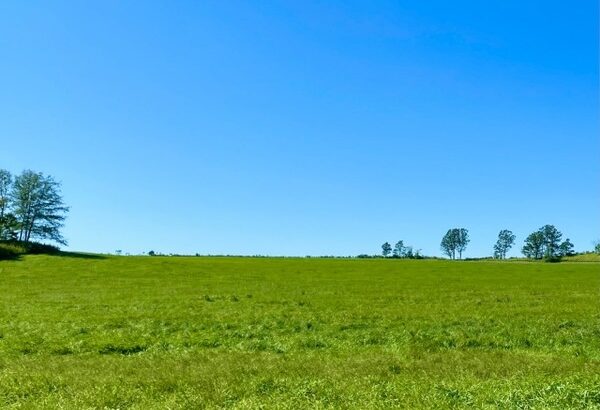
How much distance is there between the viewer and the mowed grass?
1342 cm

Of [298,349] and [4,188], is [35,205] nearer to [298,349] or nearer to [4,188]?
[4,188]

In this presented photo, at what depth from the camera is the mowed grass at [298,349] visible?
1342cm

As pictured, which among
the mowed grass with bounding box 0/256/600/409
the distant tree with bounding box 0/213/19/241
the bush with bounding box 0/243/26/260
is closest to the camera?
the mowed grass with bounding box 0/256/600/409

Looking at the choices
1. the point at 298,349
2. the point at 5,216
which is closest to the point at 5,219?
the point at 5,216

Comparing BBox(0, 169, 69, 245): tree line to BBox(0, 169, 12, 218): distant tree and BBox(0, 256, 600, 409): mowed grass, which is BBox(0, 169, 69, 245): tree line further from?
BBox(0, 256, 600, 409): mowed grass

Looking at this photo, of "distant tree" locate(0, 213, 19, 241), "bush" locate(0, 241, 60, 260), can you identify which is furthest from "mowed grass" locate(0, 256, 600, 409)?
"distant tree" locate(0, 213, 19, 241)

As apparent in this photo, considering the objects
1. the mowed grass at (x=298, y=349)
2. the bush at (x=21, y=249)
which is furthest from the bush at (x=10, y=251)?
the mowed grass at (x=298, y=349)

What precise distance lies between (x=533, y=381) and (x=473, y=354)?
20.2 feet

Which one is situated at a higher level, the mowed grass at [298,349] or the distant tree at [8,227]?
the distant tree at [8,227]

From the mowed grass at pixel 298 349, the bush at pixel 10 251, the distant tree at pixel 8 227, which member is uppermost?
the distant tree at pixel 8 227

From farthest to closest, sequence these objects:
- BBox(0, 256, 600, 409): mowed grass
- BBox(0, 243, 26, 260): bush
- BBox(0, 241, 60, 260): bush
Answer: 1. BBox(0, 241, 60, 260): bush
2. BBox(0, 243, 26, 260): bush
3. BBox(0, 256, 600, 409): mowed grass

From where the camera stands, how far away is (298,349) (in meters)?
22.1

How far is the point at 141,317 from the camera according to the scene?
3102cm

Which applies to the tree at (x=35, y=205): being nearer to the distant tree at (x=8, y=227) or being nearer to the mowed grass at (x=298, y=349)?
the distant tree at (x=8, y=227)
